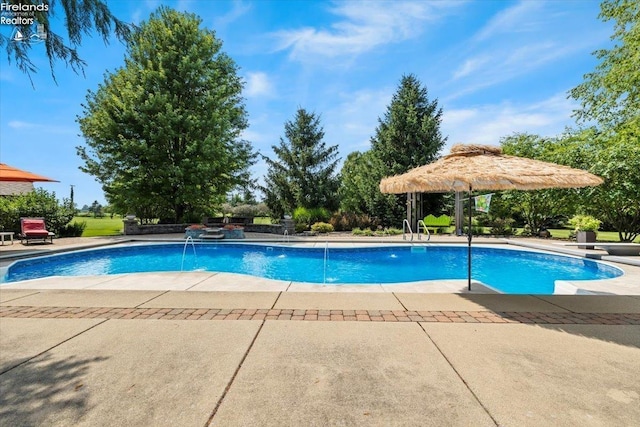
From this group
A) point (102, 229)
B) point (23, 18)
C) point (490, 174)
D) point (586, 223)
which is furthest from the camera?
point (102, 229)

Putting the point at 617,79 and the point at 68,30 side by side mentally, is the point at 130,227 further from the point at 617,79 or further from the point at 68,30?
the point at 617,79

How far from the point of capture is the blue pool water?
363 inches

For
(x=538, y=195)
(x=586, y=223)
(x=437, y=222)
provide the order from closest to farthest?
1. (x=586, y=223)
2. (x=538, y=195)
3. (x=437, y=222)

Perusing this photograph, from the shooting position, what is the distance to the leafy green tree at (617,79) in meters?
15.0

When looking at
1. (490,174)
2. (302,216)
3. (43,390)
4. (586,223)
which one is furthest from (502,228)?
(43,390)

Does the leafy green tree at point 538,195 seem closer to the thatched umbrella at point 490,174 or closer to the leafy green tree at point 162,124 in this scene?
the thatched umbrella at point 490,174

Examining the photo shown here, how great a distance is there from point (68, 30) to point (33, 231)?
1326 centimetres

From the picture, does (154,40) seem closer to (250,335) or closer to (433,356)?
(250,335)

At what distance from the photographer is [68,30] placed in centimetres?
438

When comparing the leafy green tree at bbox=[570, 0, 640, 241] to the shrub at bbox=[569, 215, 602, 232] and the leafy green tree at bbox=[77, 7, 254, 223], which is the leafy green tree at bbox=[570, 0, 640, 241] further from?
the leafy green tree at bbox=[77, 7, 254, 223]

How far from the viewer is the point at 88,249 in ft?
42.4

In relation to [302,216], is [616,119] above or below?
above

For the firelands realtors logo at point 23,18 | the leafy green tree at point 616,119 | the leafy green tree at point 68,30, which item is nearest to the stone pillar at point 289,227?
the leafy green tree at point 68,30

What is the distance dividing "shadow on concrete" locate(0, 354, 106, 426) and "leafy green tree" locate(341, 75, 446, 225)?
66.7 feet
